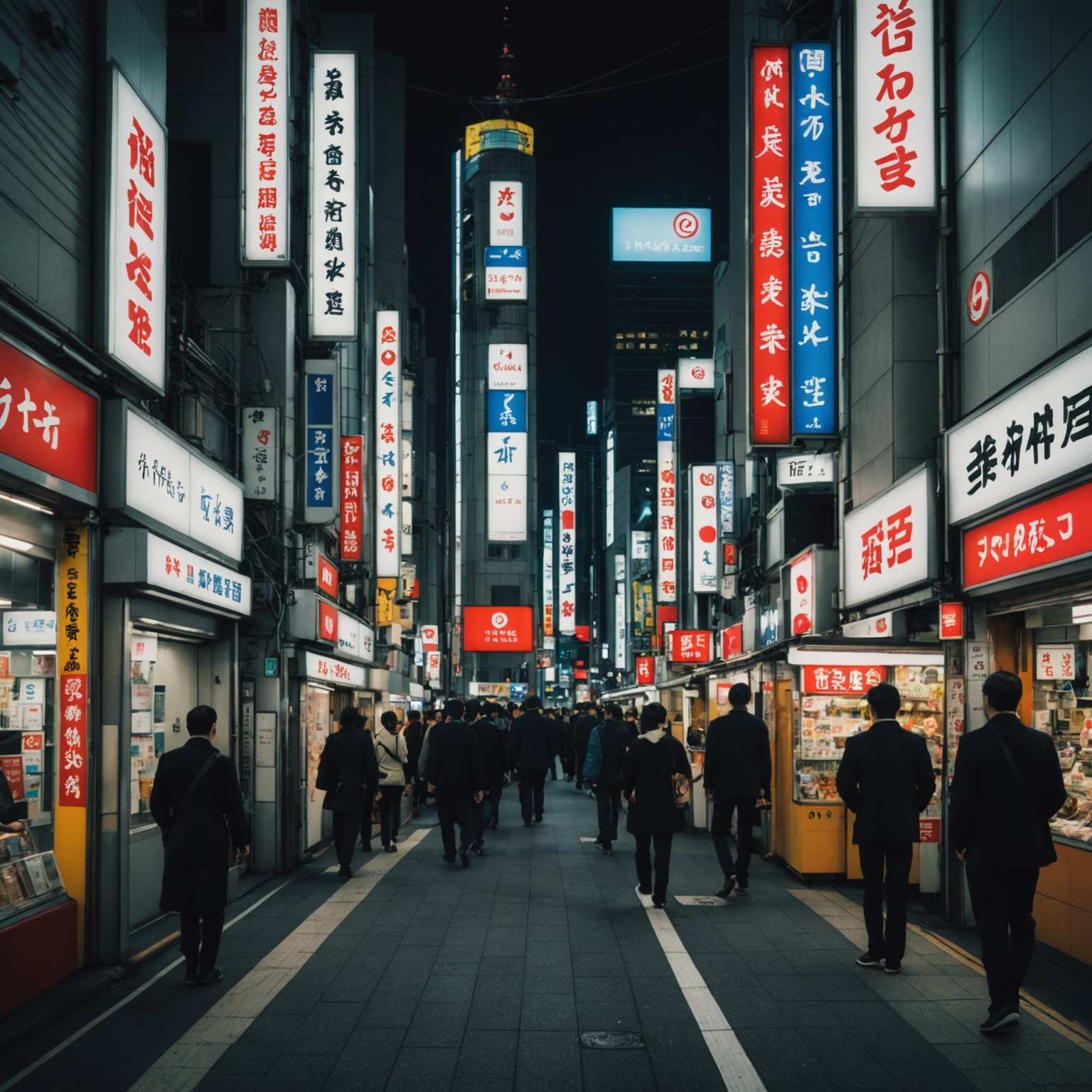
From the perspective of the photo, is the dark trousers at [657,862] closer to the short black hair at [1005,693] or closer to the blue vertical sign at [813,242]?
the short black hair at [1005,693]

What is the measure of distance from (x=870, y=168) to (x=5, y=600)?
8.19 meters

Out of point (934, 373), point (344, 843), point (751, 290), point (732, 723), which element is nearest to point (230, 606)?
point (344, 843)

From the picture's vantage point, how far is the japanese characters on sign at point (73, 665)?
8367 mm

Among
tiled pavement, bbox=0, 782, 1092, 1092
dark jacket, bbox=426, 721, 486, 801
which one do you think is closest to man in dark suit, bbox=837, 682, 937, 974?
tiled pavement, bbox=0, 782, 1092, 1092

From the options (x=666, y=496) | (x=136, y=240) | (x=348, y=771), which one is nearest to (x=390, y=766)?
(x=348, y=771)

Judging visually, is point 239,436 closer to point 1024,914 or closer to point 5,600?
point 5,600

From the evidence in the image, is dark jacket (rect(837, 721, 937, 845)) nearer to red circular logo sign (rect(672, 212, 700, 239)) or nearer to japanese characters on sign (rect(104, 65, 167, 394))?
japanese characters on sign (rect(104, 65, 167, 394))

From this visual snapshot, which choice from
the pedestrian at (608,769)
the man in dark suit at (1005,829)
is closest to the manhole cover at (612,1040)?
the man in dark suit at (1005,829)

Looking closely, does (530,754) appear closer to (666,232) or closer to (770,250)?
(770,250)

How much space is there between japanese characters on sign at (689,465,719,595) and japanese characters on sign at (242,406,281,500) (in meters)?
15.9

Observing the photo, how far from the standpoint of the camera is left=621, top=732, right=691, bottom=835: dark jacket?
10883mm

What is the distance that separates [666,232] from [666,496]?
88137 millimetres

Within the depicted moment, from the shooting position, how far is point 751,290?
14.4m

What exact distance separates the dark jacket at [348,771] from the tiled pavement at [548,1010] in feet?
5.50
